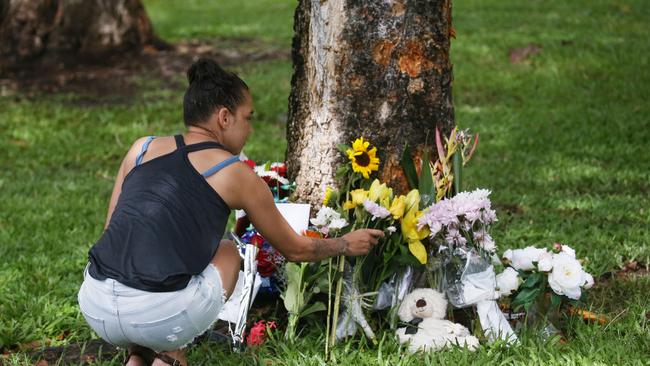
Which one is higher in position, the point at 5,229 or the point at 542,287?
the point at 542,287

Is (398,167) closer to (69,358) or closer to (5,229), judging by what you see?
(69,358)

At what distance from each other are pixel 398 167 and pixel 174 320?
130 centimetres

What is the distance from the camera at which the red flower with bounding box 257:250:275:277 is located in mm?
4020

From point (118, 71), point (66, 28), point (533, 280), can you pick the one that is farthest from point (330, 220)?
point (66, 28)

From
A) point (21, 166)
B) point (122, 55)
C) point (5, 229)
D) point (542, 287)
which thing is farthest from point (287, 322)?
point (122, 55)

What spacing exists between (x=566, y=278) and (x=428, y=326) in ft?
1.91

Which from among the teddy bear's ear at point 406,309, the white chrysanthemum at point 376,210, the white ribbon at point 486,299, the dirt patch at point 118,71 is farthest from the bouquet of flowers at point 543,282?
the dirt patch at point 118,71

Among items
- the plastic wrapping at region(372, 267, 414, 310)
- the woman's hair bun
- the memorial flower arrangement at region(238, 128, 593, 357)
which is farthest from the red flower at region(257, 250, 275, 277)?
the woman's hair bun

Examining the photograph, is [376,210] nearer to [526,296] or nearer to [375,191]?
[375,191]

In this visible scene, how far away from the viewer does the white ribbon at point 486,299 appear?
3.77 m

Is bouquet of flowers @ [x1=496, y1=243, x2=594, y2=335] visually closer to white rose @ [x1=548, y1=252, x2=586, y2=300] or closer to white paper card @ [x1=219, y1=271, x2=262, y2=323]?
white rose @ [x1=548, y1=252, x2=586, y2=300]

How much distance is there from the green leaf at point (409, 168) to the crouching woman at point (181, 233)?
69cm

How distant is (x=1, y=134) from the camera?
29.5ft

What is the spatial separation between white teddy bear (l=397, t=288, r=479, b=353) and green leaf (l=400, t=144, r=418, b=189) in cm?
46
